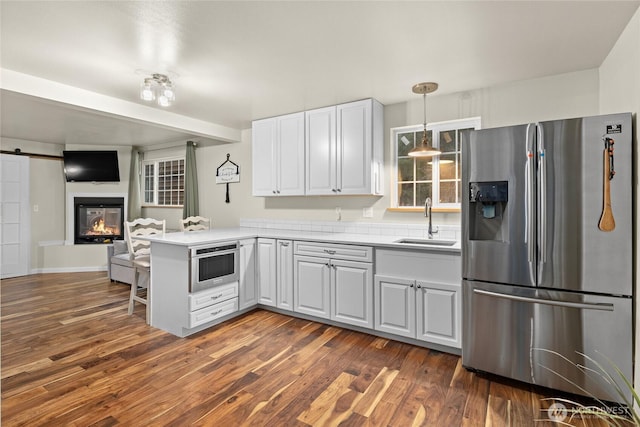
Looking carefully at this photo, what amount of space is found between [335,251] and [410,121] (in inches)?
62.1

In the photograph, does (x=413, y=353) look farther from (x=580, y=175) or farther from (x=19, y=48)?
(x=19, y=48)

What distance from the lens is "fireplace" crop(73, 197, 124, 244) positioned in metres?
6.10

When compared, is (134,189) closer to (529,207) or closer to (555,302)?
(529,207)

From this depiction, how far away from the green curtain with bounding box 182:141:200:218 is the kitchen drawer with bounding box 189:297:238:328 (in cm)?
228

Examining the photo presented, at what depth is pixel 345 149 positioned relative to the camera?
358cm

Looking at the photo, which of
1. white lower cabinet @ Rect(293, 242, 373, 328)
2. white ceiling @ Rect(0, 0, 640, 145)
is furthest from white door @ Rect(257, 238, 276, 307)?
white ceiling @ Rect(0, 0, 640, 145)

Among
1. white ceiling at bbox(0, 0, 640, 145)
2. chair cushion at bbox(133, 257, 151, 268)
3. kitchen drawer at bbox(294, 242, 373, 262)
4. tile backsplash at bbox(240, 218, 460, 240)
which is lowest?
chair cushion at bbox(133, 257, 151, 268)

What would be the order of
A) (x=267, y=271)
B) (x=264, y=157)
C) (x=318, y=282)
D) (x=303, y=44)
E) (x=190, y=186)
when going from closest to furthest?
1. (x=303, y=44)
2. (x=318, y=282)
3. (x=267, y=271)
4. (x=264, y=157)
5. (x=190, y=186)

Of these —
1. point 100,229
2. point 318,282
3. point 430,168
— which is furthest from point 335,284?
point 100,229

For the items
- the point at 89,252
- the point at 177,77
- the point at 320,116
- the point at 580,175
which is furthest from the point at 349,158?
the point at 89,252

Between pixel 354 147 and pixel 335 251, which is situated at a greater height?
pixel 354 147

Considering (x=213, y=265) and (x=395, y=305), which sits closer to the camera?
(x=395, y=305)

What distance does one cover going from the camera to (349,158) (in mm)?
3559

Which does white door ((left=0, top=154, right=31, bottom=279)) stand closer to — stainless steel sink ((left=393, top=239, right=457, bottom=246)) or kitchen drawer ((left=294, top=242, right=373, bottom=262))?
kitchen drawer ((left=294, top=242, right=373, bottom=262))
